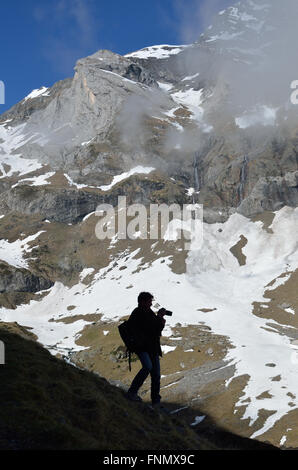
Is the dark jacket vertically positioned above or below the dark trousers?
above

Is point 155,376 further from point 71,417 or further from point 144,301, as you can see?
point 71,417

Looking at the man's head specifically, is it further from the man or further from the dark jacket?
the dark jacket

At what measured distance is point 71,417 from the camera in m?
15.4

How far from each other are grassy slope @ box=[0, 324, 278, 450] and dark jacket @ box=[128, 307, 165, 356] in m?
2.69

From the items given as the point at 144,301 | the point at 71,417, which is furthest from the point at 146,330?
the point at 71,417

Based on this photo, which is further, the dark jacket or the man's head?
the man's head

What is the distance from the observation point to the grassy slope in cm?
1323

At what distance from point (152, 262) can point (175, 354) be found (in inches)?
3309

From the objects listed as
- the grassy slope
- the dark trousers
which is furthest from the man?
the grassy slope

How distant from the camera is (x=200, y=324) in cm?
13738

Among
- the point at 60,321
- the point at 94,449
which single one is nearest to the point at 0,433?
the point at 94,449

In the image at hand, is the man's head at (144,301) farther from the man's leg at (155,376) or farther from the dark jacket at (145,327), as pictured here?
the man's leg at (155,376)

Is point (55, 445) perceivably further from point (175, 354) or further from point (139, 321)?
point (175, 354)

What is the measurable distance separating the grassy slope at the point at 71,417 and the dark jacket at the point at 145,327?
8.82ft
